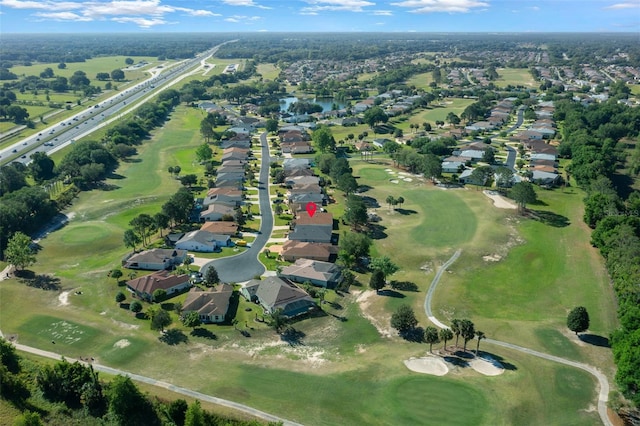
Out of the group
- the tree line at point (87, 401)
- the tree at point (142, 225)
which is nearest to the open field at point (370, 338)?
the tree line at point (87, 401)

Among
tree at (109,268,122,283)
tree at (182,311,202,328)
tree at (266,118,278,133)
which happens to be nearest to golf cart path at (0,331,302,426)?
tree at (182,311,202,328)

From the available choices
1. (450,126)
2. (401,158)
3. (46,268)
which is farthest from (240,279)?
(450,126)

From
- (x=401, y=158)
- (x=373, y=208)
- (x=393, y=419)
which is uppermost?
(x=401, y=158)

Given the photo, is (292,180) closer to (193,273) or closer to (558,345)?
(193,273)

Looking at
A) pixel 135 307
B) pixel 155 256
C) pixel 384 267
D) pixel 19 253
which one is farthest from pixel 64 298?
pixel 384 267

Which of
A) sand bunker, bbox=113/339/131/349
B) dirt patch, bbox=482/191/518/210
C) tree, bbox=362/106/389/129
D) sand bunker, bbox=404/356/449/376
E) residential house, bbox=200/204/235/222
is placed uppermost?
tree, bbox=362/106/389/129

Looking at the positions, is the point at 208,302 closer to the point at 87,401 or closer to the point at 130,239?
the point at 87,401

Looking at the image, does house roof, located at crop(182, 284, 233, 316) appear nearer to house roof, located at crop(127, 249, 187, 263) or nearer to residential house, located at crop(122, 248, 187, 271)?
residential house, located at crop(122, 248, 187, 271)
